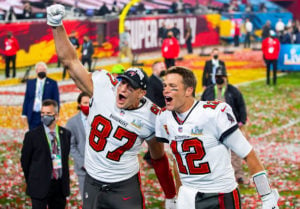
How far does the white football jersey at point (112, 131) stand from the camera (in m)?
5.68

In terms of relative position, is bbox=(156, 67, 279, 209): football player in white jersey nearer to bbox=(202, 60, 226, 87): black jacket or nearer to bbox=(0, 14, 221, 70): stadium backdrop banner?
bbox=(202, 60, 226, 87): black jacket

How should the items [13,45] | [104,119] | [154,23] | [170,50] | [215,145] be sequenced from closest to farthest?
1. [215,145]
2. [104,119]
3. [13,45]
4. [170,50]
5. [154,23]

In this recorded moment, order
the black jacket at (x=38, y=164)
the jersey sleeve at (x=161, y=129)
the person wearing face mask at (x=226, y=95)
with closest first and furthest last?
the jersey sleeve at (x=161, y=129)
the black jacket at (x=38, y=164)
the person wearing face mask at (x=226, y=95)

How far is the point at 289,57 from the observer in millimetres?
26641

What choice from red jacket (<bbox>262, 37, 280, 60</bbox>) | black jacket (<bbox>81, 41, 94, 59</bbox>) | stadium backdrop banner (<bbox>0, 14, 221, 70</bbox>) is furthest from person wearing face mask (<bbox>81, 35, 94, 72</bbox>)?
red jacket (<bbox>262, 37, 280, 60</bbox>)

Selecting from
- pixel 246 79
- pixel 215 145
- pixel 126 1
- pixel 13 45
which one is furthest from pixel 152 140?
pixel 126 1

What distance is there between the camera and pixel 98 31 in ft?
99.6

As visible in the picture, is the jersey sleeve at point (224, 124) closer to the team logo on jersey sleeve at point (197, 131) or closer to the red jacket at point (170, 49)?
the team logo on jersey sleeve at point (197, 131)

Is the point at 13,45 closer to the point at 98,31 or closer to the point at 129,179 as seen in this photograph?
the point at 98,31

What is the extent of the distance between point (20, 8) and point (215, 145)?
82.9 ft

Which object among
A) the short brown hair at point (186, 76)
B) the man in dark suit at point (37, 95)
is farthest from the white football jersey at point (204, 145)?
the man in dark suit at point (37, 95)

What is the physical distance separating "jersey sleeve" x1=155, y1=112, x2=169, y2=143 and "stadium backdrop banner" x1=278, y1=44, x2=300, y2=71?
21695mm

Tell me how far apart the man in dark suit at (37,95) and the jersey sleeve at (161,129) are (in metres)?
6.15

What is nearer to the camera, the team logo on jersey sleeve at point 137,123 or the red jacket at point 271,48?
the team logo on jersey sleeve at point 137,123
